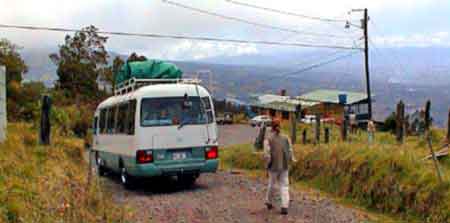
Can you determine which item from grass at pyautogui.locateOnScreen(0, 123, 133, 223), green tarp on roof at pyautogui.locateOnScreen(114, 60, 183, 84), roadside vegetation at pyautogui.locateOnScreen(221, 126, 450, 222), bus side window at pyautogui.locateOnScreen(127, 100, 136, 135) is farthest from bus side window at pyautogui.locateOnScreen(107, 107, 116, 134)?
roadside vegetation at pyautogui.locateOnScreen(221, 126, 450, 222)

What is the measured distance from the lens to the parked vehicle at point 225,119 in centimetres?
6234

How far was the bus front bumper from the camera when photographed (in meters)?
14.5

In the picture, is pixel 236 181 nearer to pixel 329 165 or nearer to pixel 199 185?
pixel 199 185

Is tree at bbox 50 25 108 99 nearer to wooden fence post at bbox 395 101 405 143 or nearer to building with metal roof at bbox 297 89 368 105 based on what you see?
building with metal roof at bbox 297 89 368 105

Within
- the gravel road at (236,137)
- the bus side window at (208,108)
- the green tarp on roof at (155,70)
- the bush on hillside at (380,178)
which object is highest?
the green tarp on roof at (155,70)

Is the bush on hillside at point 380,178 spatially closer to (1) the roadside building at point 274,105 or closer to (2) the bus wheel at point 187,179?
(2) the bus wheel at point 187,179

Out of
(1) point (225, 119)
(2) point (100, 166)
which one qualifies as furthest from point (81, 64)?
(2) point (100, 166)

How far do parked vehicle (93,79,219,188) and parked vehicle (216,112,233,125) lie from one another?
1837 inches

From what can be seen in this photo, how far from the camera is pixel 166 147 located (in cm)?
1462

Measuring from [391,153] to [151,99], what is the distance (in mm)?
5483

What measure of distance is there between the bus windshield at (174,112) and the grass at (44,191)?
2333 millimetres

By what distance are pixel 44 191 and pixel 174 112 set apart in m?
6.55

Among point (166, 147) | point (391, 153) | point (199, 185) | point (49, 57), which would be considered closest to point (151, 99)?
point (166, 147)

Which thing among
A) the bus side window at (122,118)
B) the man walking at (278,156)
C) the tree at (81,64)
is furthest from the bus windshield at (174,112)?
the tree at (81,64)
